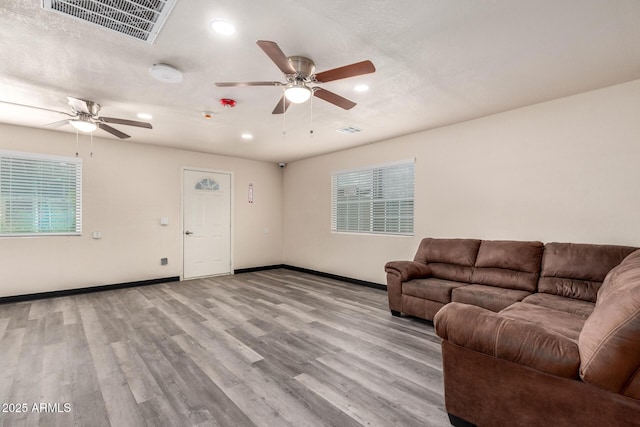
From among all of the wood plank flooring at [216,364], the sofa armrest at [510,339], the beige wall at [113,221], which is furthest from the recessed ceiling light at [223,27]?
the beige wall at [113,221]

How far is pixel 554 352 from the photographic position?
148 centimetres

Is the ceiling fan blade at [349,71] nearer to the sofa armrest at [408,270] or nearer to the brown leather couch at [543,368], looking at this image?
the brown leather couch at [543,368]

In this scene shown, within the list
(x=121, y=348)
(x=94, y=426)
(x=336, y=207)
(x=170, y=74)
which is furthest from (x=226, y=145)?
(x=94, y=426)

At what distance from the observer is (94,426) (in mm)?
1851

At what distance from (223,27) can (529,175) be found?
3.75 m

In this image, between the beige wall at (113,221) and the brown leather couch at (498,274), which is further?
the beige wall at (113,221)

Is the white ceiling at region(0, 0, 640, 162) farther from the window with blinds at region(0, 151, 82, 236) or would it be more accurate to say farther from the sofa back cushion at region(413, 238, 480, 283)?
the sofa back cushion at region(413, 238, 480, 283)

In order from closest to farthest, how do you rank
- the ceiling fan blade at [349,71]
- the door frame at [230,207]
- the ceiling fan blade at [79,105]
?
the ceiling fan blade at [349,71]
the ceiling fan blade at [79,105]
the door frame at [230,207]

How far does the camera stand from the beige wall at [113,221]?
460 cm

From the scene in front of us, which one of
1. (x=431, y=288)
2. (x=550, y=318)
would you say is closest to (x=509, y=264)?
(x=431, y=288)

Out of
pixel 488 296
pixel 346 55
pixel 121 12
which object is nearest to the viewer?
pixel 121 12

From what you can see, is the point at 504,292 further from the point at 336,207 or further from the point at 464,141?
the point at 336,207

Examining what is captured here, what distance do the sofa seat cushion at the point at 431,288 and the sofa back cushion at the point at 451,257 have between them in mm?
169

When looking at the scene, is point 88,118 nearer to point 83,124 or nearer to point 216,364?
point 83,124
